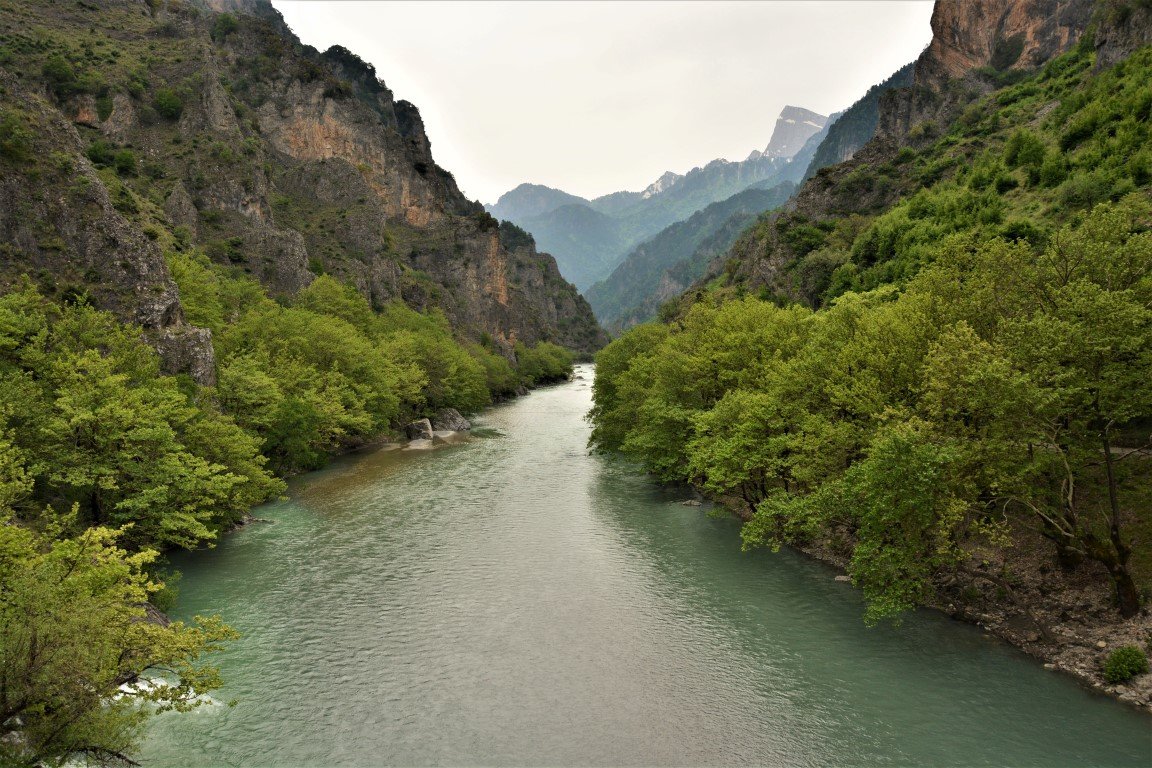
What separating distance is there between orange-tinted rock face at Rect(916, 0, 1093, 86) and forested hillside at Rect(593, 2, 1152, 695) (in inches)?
3782

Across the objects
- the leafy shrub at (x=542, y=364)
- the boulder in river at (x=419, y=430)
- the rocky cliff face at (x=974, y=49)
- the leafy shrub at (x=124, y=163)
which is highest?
the rocky cliff face at (x=974, y=49)

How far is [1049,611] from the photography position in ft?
71.7

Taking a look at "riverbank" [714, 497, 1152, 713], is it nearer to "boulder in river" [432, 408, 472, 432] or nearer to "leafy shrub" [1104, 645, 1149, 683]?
"leafy shrub" [1104, 645, 1149, 683]

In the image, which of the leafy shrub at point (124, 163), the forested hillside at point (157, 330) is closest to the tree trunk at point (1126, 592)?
the forested hillside at point (157, 330)

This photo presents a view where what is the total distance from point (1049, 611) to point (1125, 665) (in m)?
3.61

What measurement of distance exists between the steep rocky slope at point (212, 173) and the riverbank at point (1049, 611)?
43341 millimetres

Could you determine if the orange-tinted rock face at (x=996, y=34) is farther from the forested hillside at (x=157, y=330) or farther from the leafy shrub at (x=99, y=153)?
the leafy shrub at (x=99, y=153)

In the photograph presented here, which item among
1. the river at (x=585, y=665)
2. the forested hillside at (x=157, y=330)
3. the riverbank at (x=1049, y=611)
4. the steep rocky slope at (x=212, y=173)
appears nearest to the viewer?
the forested hillside at (x=157, y=330)

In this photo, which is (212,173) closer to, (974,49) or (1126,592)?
(1126,592)

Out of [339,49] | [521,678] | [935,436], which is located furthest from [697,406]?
[339,49]

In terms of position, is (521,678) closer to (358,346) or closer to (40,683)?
(40,683)

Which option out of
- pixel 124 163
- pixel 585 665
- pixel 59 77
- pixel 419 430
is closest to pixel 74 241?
pixel 419 430

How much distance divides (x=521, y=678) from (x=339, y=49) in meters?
197

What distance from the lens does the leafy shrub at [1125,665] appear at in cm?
1822
